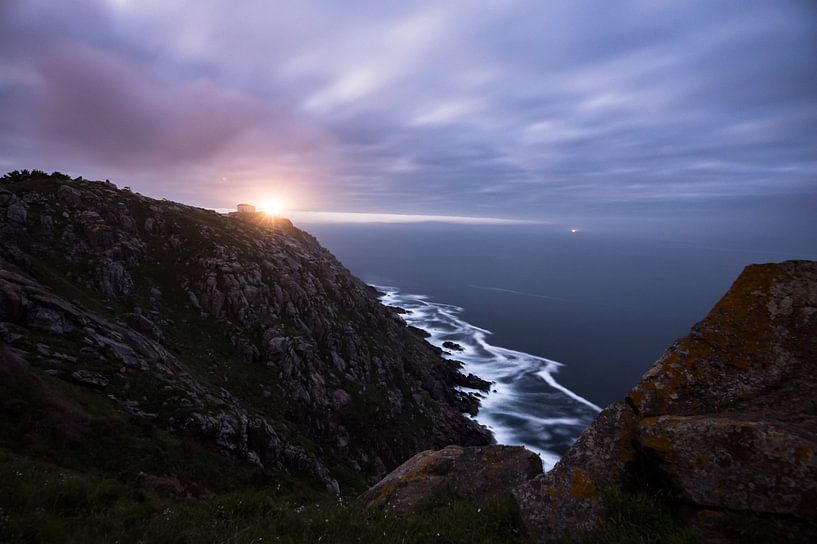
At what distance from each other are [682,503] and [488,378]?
8667cm

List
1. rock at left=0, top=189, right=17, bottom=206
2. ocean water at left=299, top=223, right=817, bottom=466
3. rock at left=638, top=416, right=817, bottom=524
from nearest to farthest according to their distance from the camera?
rock at left=638, top=416, right=817, bottom=524, rock at left=0, top=189, right=17, bottom=206, ocean water at left=299, top=223, right=817, bottom=466

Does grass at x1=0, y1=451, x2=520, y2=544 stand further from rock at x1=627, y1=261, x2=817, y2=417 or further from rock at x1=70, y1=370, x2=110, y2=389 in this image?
rock at x1=70, y1=370, x2=110, y2=389

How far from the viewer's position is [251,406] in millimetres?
33781

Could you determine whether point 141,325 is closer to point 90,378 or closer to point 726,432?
point 90,378

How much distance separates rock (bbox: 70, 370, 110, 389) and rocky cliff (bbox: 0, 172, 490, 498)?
0.11 metres

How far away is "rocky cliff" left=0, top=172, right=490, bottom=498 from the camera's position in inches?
739

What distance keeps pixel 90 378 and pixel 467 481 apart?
76.1 ft

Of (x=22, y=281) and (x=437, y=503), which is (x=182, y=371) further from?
(x=437, y=503)

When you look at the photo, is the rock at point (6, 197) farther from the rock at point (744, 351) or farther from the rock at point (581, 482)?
the rock at point (744, 351)

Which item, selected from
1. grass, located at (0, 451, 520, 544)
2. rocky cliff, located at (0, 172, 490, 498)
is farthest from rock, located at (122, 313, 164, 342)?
grass, located at (0, 451, 520, 544)

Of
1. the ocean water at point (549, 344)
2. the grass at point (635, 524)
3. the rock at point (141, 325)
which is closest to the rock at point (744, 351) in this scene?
the grass at point (635, 524)

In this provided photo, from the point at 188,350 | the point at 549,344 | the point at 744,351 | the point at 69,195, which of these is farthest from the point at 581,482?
the point at 549,344

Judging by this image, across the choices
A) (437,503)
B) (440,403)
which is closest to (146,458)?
(437,503)

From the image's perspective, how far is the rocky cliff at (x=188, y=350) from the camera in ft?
61.6
